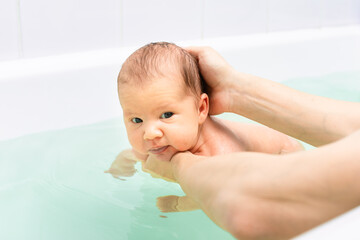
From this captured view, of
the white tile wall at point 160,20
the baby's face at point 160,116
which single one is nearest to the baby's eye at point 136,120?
the baby's face at point 160,116

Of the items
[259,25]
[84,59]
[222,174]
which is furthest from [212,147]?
[259,25]

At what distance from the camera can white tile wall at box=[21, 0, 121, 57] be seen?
1.74 meters

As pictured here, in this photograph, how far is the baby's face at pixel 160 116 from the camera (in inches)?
43.9

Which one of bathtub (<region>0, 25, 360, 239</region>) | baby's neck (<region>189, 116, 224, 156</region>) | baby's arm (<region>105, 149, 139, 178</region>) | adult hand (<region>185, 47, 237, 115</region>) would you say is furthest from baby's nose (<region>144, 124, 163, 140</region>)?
bathtub (<region>0, 25, 360, 239</region>)

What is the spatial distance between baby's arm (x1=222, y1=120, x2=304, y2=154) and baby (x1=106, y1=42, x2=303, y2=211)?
31 mm

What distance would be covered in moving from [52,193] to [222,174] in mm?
740

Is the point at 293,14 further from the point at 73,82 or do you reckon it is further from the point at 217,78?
the point at 217,78

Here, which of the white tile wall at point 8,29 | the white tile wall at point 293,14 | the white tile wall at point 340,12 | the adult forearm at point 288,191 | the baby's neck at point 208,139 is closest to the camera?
the adult forearm at point 288,191

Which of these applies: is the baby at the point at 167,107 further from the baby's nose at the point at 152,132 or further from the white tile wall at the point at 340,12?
the white tile wall at the point at 340,12

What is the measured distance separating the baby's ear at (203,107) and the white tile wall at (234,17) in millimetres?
1096

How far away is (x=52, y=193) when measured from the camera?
1373mm

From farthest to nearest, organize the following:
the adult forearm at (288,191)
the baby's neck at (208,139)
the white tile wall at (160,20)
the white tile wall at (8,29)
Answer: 1. the white tile wall at (160,20)
2. the white tile wall at (8,29)
3. the baby's neck at (208,139)
4. the adult forearm at (288,191)

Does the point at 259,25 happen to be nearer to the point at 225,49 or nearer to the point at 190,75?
the point at 225,49

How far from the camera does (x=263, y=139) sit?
128cm
